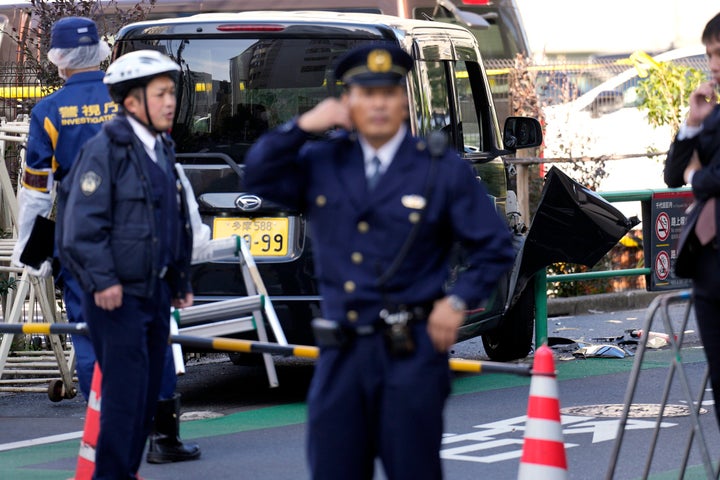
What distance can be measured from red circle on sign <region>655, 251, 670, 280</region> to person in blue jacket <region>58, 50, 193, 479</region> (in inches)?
263

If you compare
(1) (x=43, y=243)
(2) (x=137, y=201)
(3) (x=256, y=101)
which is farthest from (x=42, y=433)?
(2) (x=137, y=201)

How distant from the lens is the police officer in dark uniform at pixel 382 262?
13.8ft

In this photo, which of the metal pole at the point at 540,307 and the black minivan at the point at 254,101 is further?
the metal pole at the point at 540,307

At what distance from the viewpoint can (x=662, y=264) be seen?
1195 cm

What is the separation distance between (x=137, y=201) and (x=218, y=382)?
4.23 metres

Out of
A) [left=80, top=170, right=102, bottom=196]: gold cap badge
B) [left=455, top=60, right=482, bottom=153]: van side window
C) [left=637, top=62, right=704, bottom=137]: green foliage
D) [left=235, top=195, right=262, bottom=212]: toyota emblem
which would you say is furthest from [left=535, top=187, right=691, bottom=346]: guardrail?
[left=637, top=62, right=704, bottom=137]: green foliage

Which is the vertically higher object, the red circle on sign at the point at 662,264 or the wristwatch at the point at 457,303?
the wristwatch at the point at 457,303

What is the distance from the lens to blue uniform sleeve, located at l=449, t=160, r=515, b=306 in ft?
14.2

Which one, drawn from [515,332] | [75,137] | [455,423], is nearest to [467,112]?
[515,332]

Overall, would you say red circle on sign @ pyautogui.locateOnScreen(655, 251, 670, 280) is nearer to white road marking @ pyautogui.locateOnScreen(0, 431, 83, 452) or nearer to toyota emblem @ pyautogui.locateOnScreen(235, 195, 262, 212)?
toyota emblem @ pyautogui.locateOnScreen(235, 195, 262, 212)

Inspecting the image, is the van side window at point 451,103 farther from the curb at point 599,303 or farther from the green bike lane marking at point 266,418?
the curb at point 599,303

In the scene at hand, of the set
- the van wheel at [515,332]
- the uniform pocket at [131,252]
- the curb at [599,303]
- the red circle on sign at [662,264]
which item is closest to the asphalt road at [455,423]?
the van wheel at [515,332]

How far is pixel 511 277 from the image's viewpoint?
9.98 metres

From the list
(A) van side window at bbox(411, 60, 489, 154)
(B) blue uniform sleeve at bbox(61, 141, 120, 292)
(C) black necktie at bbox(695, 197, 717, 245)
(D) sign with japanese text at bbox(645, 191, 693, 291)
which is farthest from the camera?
(D) sign with japanese text at bbox(645, 191, 693, 291)
